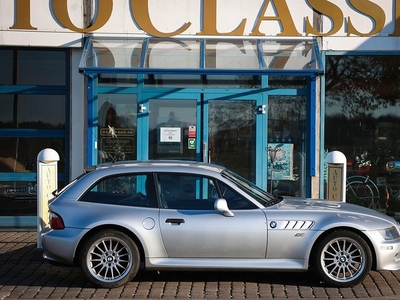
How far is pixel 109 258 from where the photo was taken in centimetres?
731

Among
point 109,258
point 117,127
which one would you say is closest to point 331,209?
point 109,258

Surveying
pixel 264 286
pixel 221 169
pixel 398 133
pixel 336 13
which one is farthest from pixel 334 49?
pixel 264 286

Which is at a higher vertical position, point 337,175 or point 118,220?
point 337,175

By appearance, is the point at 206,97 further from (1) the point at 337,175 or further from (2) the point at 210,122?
(1) the point at 337,175

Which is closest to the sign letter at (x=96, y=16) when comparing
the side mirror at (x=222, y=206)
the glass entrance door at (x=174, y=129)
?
the glass entrance door at (x=174, y=129)

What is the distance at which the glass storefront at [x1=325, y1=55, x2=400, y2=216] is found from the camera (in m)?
12.0

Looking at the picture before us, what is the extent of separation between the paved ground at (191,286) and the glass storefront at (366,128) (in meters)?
3.99

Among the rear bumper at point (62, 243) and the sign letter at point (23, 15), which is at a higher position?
the sign letter at point (23, 15)

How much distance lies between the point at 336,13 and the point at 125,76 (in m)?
4.01

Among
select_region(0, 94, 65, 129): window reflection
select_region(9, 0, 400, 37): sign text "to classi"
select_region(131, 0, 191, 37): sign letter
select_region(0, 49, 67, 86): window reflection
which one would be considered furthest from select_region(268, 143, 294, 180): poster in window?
select_region(0, 49, 67, 86): window reflection

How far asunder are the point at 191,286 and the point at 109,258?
1019mm

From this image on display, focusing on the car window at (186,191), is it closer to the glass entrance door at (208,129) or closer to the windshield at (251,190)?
the windshield at (251,190)

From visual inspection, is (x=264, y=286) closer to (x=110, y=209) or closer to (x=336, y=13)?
(x=110, y=209)

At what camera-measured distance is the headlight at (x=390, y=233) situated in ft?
24.1
